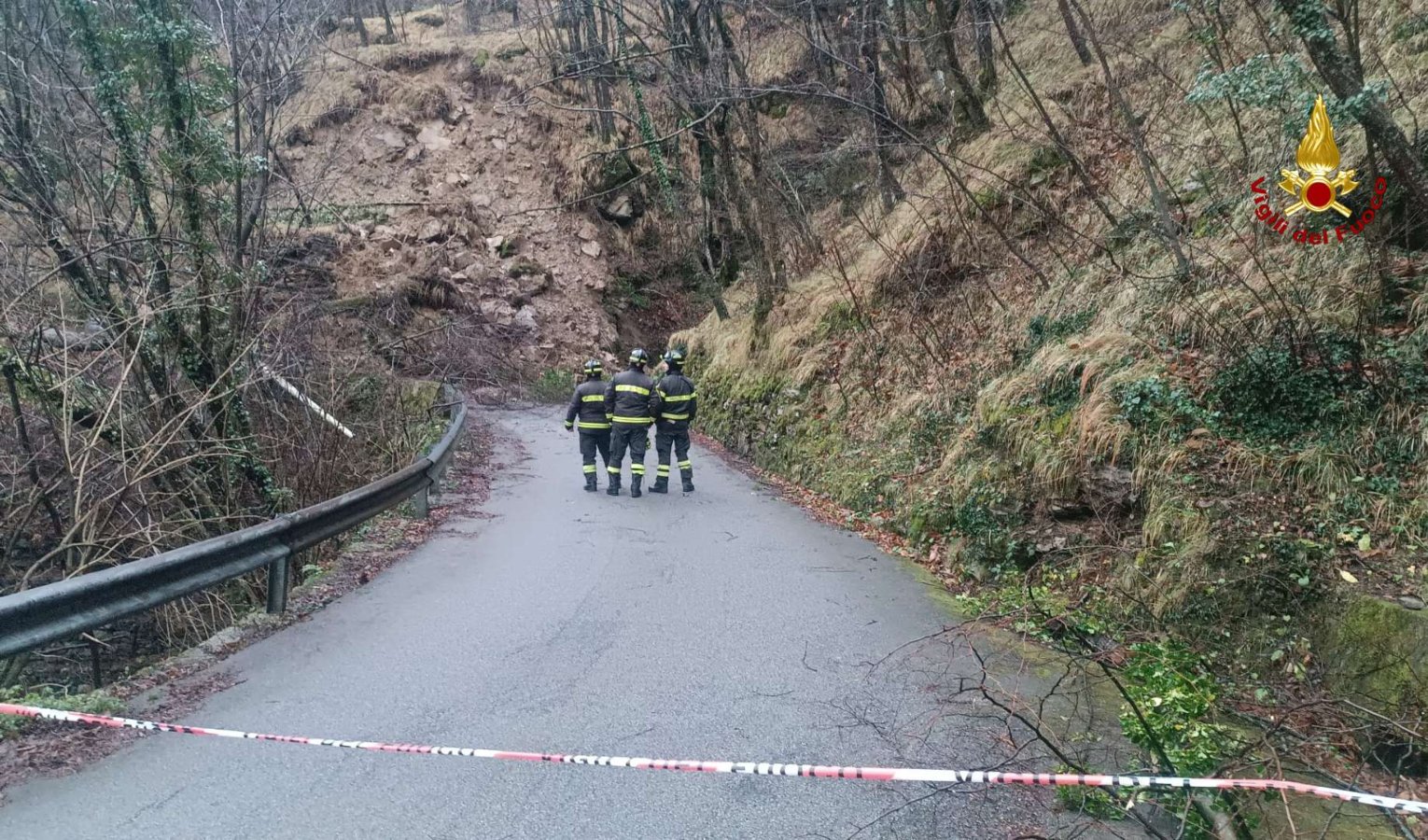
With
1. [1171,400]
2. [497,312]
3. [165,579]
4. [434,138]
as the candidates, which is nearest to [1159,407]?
[1171,400]

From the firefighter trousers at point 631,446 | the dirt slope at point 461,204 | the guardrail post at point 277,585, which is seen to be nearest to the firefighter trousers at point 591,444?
the firefighter trousers at point 631,446

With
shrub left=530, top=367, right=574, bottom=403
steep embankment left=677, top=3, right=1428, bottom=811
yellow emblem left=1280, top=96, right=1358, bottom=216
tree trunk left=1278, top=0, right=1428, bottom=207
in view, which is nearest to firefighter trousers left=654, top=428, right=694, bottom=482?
steep embankment left=677, top=3, right=1428, bottom=811

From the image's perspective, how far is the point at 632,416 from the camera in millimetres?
11930

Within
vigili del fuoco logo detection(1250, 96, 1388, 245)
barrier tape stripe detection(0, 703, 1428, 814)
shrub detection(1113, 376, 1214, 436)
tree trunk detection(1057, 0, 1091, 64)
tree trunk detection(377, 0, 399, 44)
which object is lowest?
barrier tape stripe detection(0, 703, 1428, 814)

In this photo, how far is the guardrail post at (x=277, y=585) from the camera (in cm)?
609

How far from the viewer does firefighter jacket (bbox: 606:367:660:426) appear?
470 inches

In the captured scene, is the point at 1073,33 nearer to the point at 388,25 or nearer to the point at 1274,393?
the point at 1274,393

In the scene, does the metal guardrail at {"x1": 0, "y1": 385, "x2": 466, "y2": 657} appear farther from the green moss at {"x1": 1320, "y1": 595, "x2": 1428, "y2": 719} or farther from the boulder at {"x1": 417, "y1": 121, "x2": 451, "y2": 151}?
the boulder at {"x1": 417, "y1": 121, "x2": 451, "y2": 151}

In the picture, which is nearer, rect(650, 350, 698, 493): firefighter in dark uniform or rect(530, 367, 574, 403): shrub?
rect(650, 350, 698, 493): firefighter in dark uniform

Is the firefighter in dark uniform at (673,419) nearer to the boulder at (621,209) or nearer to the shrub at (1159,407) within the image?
the shrub at (1159,407)

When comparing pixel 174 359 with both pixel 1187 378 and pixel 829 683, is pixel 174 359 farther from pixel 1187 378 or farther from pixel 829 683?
pixel 1187 378

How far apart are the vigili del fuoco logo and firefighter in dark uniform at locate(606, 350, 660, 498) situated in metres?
7.68

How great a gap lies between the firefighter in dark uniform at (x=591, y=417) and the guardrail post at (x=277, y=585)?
6.14 m

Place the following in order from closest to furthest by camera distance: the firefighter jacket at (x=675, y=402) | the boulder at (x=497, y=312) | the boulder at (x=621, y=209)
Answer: the firefighter jacket at (x=675, y=402) → the boulder at (x=497, y=312) → the boulder at (x=621, y=209)
